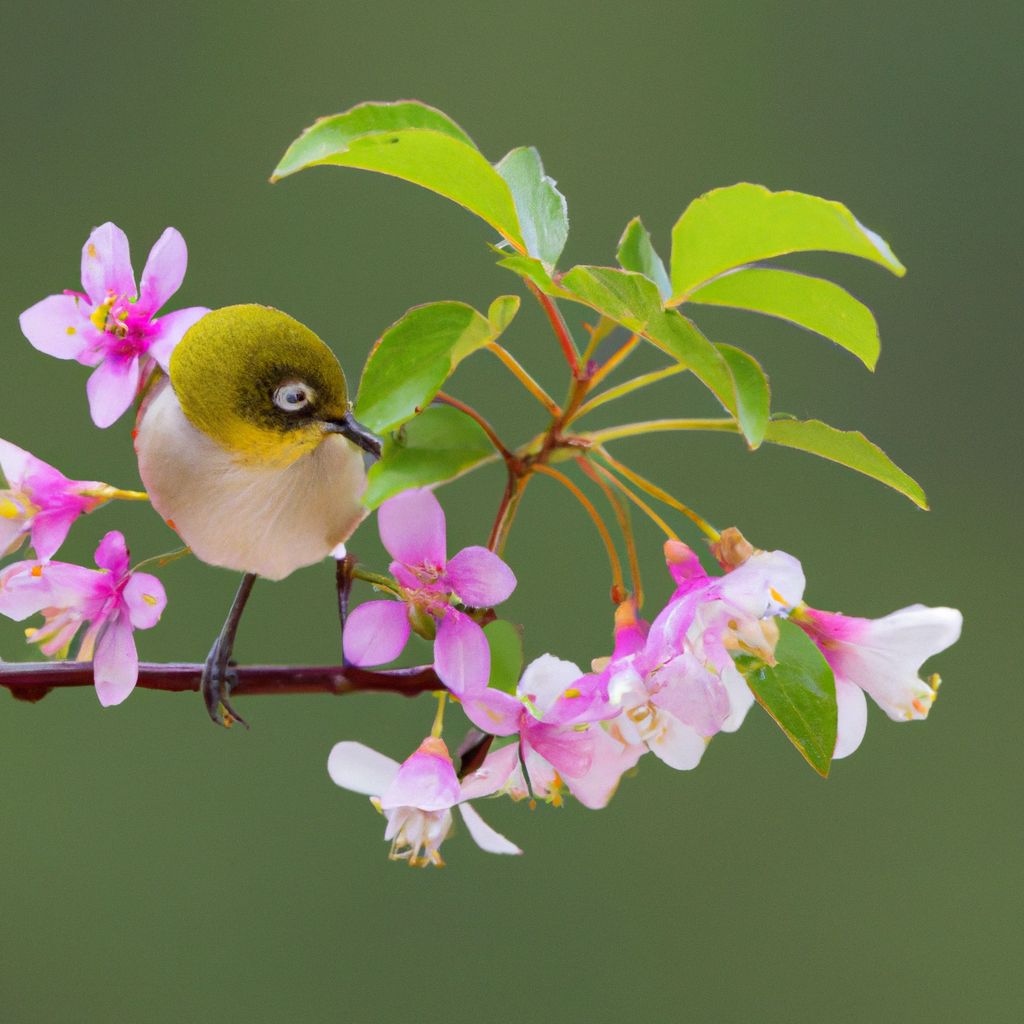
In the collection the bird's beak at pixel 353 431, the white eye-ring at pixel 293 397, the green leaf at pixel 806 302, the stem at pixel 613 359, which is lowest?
the bird's beak at pixel 353 431

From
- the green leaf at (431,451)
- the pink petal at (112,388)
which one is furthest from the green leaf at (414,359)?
the pink petal at (112,388)

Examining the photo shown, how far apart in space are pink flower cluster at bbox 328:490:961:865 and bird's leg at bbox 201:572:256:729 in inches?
4.6

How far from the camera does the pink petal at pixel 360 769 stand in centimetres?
50

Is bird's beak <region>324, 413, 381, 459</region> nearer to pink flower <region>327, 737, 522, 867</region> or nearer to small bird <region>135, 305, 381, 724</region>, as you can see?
small bird <region>135, 305, 381, 724</region>

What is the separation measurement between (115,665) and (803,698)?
0.87 ft

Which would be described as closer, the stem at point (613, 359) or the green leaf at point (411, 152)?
the green leaf at point (411, 152)

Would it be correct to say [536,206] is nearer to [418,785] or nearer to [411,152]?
[411,152]

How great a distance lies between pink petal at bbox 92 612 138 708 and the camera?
48cm

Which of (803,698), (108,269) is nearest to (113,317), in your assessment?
(108,269)

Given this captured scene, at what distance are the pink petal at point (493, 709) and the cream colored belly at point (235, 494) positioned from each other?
0.45 feet

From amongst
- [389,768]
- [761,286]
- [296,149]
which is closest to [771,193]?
[761,286]

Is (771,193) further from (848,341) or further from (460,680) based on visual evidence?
(460,680)

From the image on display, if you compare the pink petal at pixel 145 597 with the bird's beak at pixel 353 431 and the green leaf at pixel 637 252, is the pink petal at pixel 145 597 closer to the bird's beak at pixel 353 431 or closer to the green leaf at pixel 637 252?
the bird's beak at pixel 353 431

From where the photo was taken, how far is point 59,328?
0.53 meters
